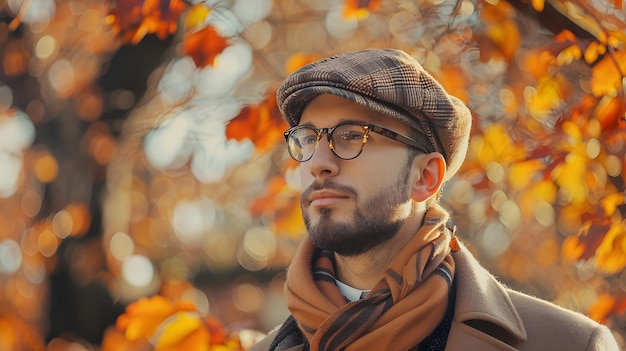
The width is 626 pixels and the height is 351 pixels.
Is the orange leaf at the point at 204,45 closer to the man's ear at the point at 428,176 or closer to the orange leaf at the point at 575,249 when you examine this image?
the orange leaf at the point at 575,249

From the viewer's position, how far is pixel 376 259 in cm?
263

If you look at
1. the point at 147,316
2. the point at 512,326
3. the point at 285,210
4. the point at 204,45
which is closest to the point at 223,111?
the point at 285,210

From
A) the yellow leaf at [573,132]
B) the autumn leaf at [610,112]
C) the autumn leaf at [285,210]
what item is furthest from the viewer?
the autumn leaf at [285,210]

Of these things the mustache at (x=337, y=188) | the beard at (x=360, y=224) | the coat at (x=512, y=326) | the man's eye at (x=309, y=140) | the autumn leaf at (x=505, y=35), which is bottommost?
the autumn leaf at (x=505, y=35)

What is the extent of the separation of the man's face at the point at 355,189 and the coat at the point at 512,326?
12.0 inches

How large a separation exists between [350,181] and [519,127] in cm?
286

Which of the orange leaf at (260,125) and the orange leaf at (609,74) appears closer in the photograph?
the orange leaf at (609,74)

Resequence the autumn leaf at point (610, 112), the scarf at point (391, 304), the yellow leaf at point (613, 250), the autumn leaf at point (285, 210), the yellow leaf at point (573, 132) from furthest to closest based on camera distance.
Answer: the autumn leaf at point (285, 210) < the yellow leaf at point (573, 132) < the yellow leaf at point (613, 250) < the autumn leaf at point (610, 112) < the scarf at point (391, 304)

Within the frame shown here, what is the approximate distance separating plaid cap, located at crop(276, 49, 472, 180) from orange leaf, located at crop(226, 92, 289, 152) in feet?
7.27

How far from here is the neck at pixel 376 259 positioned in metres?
2.63

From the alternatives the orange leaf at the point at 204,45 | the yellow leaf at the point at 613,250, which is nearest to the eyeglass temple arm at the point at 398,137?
the yellow leaf at the point at 613,250

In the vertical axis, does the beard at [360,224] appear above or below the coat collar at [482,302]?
above

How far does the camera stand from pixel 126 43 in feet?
15.7

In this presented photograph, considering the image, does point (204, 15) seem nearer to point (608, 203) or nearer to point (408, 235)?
point (608, 203)
